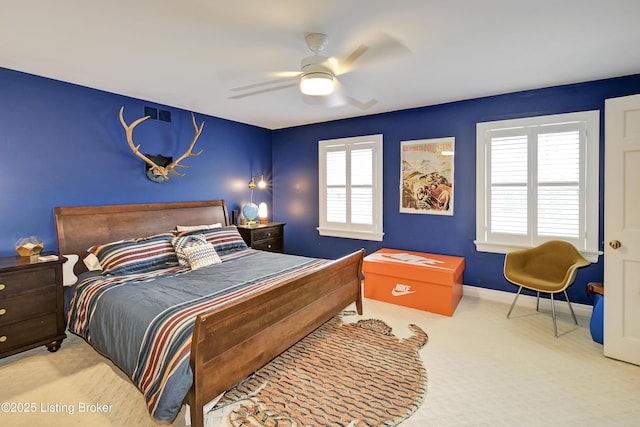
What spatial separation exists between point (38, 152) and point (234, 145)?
2.51m

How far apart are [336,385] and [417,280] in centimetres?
182

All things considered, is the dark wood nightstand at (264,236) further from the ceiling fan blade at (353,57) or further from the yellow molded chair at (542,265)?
the yellow molded chair at (542,265)

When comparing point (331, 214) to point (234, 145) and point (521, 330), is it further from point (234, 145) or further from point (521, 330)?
point (521, 330)

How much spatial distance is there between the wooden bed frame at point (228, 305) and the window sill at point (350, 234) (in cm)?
137

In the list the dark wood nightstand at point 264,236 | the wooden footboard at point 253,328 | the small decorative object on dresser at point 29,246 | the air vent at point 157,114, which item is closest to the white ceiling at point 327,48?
the air vent at point 157,114

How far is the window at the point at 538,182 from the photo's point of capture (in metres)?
3.44

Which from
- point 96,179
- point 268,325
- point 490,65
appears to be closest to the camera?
point 268,325

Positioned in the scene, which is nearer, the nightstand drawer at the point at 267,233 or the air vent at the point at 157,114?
the air vent at the point at 157,114

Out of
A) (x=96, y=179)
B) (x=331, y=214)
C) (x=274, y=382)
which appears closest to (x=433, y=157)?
(x=331, y=214)

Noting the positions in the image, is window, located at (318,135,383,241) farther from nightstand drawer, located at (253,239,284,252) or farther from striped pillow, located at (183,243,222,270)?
striped pillow, located at (183,243,222,270)

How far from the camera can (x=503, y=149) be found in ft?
12.8

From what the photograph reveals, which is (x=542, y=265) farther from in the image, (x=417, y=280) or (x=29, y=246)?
(x=29, y=246)

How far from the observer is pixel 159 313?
7.17 feet

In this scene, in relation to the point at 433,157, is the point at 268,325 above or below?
below
